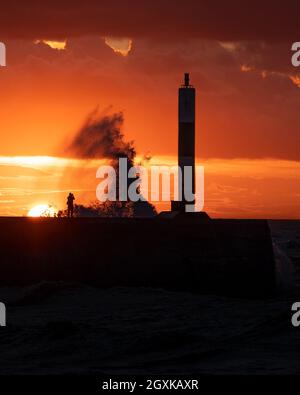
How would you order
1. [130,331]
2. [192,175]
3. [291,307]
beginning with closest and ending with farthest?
[130,331] → [291,307] → [192,175]

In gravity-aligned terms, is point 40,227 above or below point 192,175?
below

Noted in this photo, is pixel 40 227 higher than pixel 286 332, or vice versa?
pixel 40 227

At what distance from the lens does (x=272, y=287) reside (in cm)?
2655

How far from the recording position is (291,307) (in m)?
25.8

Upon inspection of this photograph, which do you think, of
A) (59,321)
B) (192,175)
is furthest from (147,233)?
(192,175)

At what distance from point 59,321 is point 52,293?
3.50 metres

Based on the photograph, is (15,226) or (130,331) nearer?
(130,331)
